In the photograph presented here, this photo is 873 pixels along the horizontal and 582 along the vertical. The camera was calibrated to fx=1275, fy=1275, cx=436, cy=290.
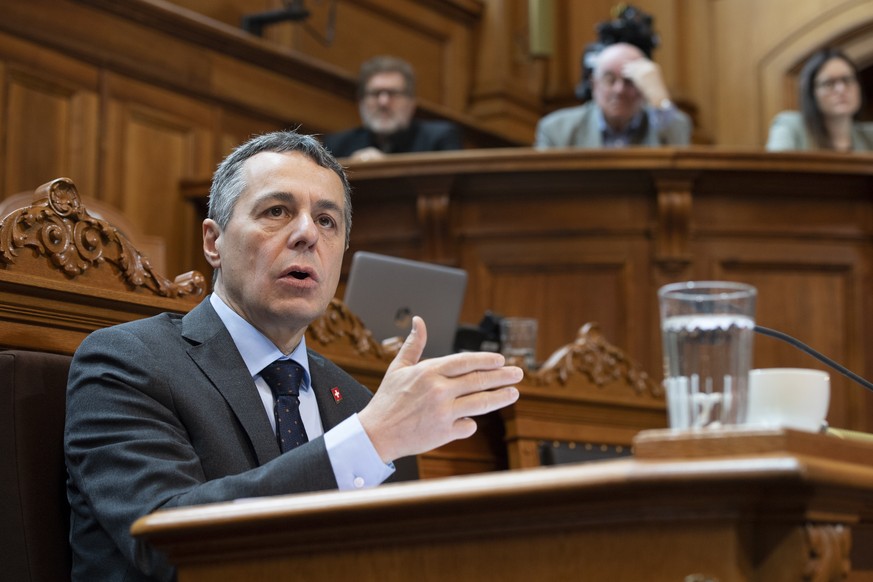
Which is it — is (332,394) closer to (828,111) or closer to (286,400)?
(286,400)

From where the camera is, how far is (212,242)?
2.04 meters

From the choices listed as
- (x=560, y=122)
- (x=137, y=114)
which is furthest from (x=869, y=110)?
(x=137, y=114)

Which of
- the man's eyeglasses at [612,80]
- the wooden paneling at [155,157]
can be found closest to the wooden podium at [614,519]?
the wooden paneling at [155,157]

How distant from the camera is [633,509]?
3.40ft

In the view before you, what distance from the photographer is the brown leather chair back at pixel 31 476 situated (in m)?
1.61

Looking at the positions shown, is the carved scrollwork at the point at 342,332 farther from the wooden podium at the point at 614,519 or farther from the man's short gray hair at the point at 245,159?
the wooden podium at the point at 614,519

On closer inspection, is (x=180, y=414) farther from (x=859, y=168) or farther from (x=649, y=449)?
(x=859, y=168)

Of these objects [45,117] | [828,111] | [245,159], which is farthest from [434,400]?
[828,111]

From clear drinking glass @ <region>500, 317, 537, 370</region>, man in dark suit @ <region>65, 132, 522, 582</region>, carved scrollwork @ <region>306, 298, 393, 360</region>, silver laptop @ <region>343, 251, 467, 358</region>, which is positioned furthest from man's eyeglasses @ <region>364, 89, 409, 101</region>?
man in dark suit @ <region>65, 132, 522, 582</region>

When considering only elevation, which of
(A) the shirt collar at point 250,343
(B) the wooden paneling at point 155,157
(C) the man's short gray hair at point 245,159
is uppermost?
(B) the wooden paneling at point 155,157

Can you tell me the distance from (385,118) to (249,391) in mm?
3342

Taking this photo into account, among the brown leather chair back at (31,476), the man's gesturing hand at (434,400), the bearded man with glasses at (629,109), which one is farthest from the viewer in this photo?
the bearded man with glasses at (629,109)

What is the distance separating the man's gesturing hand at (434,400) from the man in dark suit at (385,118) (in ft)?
11.8

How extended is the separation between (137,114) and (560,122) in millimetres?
1686
